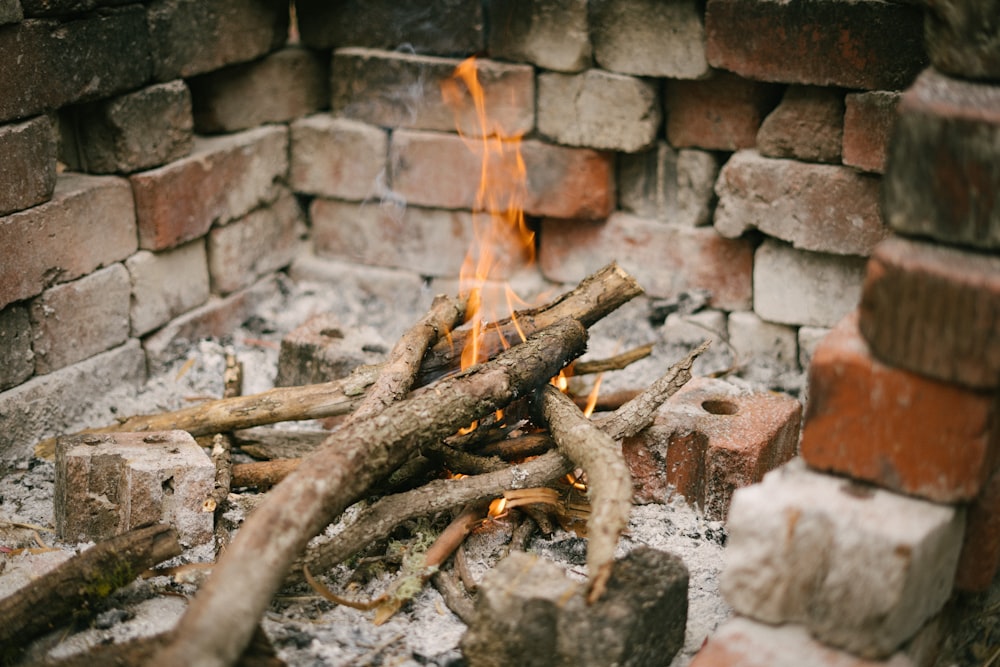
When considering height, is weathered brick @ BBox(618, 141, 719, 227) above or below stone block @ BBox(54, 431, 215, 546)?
above

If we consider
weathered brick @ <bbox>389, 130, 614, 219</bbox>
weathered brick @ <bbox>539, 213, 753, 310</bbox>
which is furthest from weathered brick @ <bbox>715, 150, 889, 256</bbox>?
weathered brick @ <bbox>389, 130, 614, 219</bbox>

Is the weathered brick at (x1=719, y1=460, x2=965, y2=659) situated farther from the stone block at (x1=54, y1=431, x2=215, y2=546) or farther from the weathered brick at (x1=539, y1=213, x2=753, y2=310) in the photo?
the weathered brick at (x1=539, y1=213, x2=753, y2=310)

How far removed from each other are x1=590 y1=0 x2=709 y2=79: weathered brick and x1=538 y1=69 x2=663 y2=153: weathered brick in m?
0.09

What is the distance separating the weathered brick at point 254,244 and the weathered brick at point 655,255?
1517 mm

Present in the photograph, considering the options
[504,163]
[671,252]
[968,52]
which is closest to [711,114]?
[671,252]

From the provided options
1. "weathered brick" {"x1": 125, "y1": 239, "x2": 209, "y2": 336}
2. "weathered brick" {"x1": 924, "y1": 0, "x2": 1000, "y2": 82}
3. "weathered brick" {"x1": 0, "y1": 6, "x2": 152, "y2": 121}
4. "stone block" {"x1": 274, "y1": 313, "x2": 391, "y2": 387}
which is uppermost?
"weathered brick" {"x1": 924, "y1": 0, "x2": 1000, "y2": 82}

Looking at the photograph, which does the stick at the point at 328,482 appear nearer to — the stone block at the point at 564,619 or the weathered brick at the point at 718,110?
the stone block at the point at 564,619

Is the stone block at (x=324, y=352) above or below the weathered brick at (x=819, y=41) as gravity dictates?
below

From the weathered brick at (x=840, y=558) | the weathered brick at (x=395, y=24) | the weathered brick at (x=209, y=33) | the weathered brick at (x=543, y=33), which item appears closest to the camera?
the weathered brick at (x=840, y=558)

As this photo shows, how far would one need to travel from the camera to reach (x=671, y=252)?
5.65 metres

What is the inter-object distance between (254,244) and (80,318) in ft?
4.35

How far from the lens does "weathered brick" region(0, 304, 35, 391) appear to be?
4.54 metres

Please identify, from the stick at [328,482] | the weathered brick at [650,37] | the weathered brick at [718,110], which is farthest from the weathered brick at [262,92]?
the stick at [328,482]

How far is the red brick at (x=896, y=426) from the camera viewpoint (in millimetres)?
2811
